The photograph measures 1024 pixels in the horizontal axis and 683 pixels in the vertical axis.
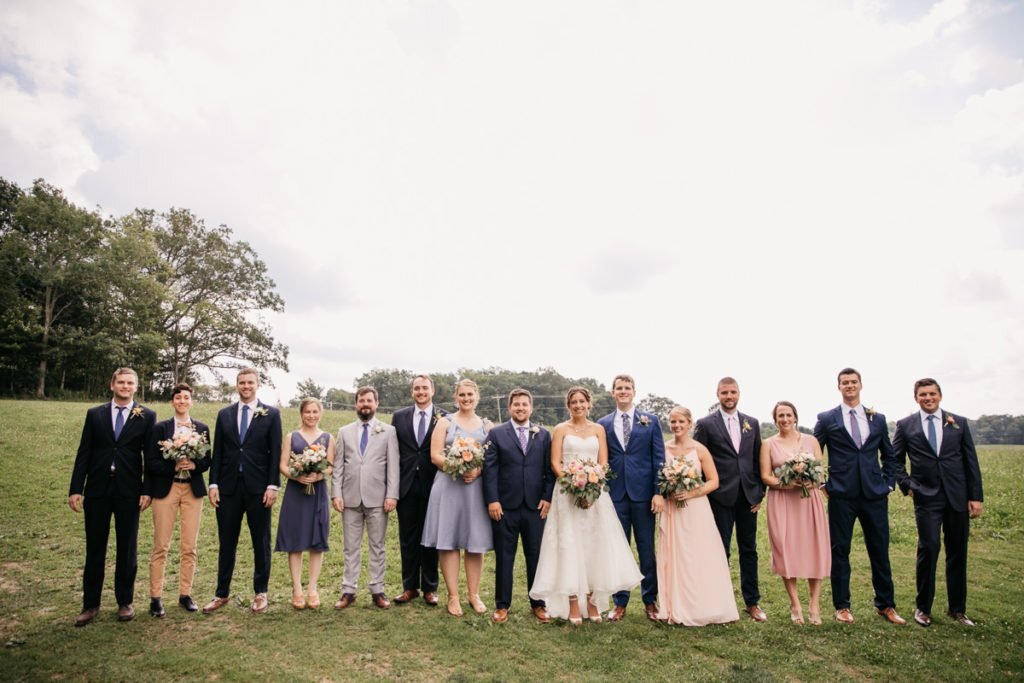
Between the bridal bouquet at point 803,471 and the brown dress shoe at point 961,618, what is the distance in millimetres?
2433

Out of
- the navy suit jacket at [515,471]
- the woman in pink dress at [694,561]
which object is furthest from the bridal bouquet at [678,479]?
the navy suit jacket at [515,471]

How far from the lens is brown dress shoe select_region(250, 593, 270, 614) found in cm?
680

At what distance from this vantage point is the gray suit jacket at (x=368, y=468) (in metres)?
7.13

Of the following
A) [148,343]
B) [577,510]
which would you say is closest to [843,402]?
[577,510]

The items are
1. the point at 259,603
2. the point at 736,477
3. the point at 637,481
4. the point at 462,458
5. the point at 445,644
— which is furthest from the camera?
the point at 736,477

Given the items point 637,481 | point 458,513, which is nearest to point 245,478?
point 458,513

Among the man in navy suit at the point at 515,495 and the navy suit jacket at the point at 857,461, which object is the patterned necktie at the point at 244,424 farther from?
the navy suit jacket at the point at 857,461

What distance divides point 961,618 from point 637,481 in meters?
4.28

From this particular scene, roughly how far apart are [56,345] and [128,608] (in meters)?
38.5

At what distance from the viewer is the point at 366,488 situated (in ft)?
23.4

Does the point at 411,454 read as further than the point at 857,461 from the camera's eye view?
Yes

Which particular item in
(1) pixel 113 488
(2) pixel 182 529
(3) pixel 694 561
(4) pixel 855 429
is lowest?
(3) pixel 694 561

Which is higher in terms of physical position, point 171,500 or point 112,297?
point 112,297

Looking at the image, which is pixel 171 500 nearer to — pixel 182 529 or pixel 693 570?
pixel 182 529
